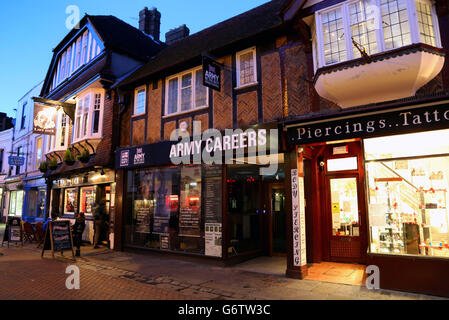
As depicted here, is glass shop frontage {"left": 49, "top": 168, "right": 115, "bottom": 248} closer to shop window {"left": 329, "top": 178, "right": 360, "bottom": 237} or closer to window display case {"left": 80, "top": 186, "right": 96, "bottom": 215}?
window display case {"left": 80, "top": 186, "right": 96, "bottom": 215}

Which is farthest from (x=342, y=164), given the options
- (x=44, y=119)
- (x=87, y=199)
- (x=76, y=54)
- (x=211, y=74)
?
(x=76, y=54)

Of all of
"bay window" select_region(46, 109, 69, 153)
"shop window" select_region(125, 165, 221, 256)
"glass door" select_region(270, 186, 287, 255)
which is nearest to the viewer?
"shop window" select_region(125, 165, 221, 256)

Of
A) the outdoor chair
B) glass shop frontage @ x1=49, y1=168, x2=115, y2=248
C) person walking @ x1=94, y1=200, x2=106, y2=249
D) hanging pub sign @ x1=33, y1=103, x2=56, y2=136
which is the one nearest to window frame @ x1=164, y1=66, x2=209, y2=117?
glass shop frontage @ x1=49, y1=168, x2=115, y2=248

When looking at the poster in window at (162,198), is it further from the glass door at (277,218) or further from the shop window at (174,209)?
the glass door at (277,218)

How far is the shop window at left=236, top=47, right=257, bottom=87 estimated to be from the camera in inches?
356

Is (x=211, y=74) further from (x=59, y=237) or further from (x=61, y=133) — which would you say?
(x=61, y=133)

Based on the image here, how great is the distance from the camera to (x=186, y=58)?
1007cm

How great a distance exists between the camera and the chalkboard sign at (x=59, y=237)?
995 cm

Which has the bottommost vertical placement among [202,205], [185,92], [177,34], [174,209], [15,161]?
[174,209]

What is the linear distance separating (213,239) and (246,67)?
5.32 metres

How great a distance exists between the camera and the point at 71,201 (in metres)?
15.5

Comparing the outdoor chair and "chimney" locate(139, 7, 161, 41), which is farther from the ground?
"chimney" locate(139, 7, 161, 41)

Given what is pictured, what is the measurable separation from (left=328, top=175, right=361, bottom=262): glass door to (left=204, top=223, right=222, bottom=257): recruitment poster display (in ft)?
11.0
